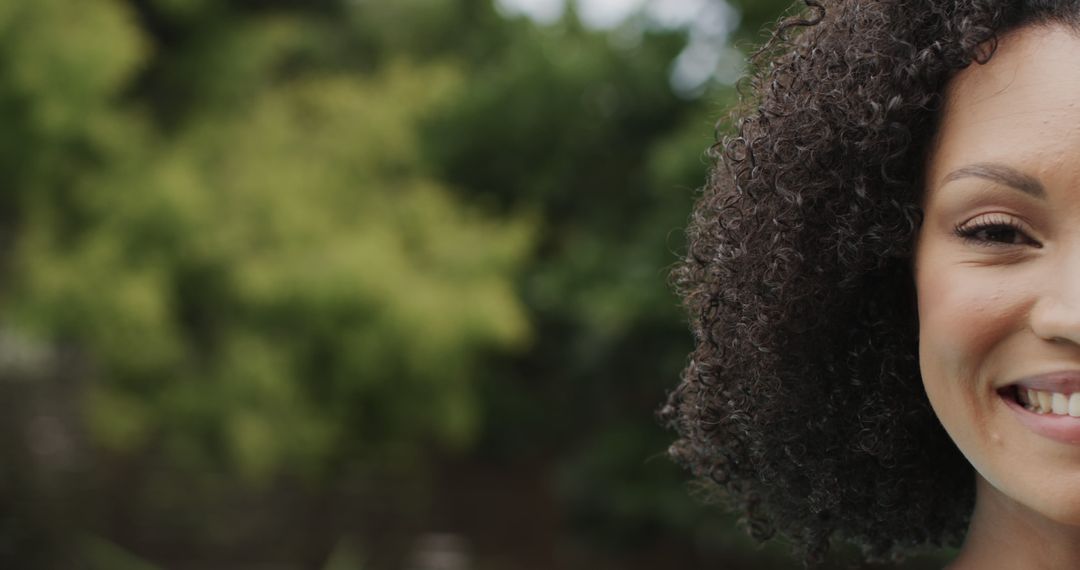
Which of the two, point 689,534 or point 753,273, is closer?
point 753,273

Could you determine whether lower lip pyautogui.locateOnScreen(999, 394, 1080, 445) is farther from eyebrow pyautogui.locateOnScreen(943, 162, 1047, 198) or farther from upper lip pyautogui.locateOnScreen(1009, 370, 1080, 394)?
eyebrow pyautogui.locateOnScreen(943, 162, 1047, 198)

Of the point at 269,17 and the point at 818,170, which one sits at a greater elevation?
the point at 269,17

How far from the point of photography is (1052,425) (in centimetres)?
131

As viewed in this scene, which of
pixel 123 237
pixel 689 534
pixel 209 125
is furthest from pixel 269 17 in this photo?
pixel 689 534

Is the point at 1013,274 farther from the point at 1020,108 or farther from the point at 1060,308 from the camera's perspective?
the point at 1020,108

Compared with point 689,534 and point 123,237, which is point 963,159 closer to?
point 123,237

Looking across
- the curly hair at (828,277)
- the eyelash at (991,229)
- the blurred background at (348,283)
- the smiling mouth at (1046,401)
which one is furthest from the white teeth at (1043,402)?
the blurred background at (348,283)

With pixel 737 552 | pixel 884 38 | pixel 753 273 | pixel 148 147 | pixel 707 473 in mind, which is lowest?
pixel 707 473

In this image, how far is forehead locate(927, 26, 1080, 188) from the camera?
4.32ft

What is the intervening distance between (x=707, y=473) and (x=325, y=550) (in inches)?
360

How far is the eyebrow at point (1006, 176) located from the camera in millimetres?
1319

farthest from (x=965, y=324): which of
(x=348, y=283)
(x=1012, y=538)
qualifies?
(x=348, y=283)

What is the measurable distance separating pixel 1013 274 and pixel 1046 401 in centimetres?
14

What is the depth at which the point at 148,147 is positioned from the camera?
7980mm
